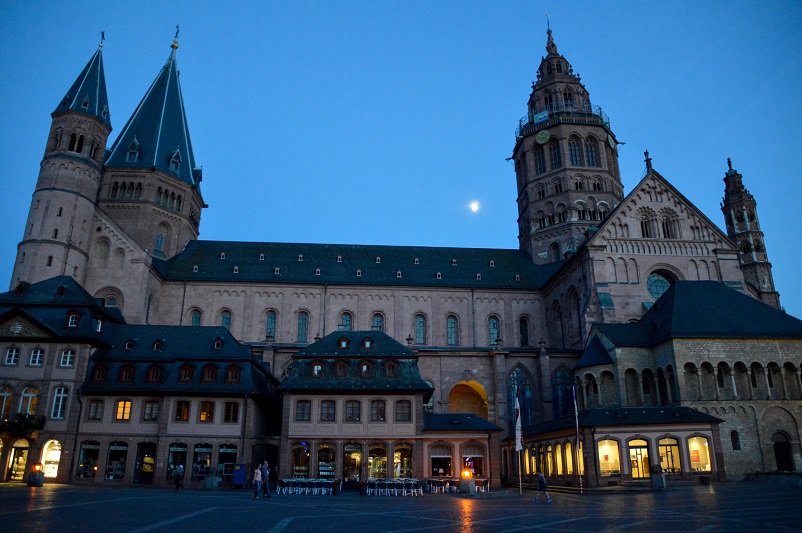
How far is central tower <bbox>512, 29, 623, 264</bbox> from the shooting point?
6531 centimetres

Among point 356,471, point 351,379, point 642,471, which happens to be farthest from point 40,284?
point 642,471

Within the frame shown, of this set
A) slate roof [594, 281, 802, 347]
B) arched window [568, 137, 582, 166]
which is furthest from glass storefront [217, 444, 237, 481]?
arched window [568, 137, 582, 166]

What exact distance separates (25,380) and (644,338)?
44.3m

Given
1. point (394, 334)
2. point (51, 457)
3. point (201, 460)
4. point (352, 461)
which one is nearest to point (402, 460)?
point (352, 461)

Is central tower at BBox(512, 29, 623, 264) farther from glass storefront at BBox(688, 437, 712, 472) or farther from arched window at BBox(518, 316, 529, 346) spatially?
glass storefront at BBox(688, 437, 712, 472)

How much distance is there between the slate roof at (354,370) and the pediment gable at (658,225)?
2128cm

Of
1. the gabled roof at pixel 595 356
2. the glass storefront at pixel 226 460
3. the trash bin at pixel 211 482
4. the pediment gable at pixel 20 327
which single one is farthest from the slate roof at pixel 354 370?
the pediment gable at pixel 20 327

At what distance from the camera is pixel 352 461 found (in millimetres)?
38969

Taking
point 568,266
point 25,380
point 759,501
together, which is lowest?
point 759,501

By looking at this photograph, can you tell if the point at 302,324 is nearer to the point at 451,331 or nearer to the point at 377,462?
the point at 451,331

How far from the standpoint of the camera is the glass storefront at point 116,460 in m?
38.1

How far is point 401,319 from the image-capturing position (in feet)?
195

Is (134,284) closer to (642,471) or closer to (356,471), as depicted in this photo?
(356,471)

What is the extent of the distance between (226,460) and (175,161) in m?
36.5
